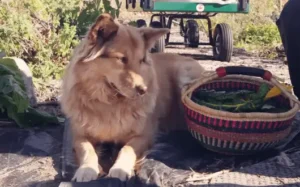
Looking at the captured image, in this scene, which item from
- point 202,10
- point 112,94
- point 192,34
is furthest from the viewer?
point 192,34

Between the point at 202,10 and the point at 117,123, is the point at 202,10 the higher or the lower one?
the higher one

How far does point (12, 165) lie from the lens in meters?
3.26

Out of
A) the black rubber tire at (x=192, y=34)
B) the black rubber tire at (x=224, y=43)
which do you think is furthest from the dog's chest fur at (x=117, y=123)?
the black rubber tire at (x=192, y=34)

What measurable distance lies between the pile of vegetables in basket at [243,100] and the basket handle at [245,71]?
3.2 inches

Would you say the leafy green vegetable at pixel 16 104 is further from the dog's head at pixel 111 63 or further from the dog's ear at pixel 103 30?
the dog's ear at pixel 103 30

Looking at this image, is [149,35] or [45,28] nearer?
[149,35]

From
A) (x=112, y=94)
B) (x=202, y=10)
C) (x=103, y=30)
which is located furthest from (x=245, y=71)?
(x=202, y=10)

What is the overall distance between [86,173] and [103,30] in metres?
0.89

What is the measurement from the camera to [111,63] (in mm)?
3125

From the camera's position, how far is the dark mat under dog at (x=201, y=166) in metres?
2.91

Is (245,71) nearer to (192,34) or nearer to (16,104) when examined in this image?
(16,104)

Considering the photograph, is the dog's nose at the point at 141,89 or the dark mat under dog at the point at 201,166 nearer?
the dark mat under dog at the point at 201,166

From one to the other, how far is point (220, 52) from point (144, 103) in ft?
12.2

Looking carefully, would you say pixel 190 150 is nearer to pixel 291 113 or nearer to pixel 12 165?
pixel 291 113
